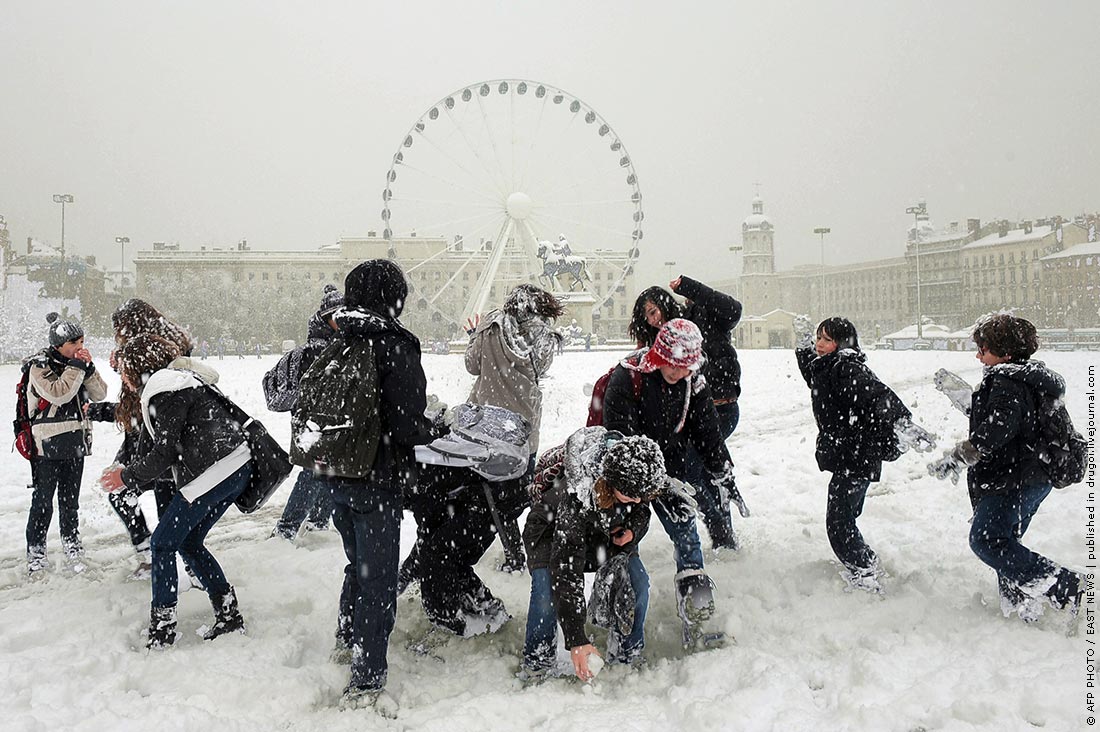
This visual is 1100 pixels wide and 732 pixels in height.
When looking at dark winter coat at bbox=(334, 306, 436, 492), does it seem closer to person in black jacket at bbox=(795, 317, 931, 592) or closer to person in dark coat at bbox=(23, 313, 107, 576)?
person in black jacket at bbox=(795, 317, 931, 592)

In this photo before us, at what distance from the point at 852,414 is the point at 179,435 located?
3.59 m

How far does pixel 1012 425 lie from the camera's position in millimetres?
3756

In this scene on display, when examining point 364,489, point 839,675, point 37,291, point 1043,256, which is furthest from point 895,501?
point 1043,256

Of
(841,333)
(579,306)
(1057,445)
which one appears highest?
(579,306)

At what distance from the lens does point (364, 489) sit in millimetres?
3311

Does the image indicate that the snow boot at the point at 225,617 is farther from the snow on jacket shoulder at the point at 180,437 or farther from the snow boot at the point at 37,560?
the snow boot at the point at 37,560

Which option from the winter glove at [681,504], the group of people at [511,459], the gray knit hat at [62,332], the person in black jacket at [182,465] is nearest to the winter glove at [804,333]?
the group of people at [511,459]

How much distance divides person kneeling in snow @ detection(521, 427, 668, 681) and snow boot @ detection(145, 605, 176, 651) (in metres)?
1.76

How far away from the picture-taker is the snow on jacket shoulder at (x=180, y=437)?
372 centimetres

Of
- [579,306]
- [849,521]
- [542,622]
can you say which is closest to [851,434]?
[849,521]

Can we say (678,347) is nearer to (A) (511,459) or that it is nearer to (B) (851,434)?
(A) (511,459)

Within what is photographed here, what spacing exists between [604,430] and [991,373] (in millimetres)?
2043

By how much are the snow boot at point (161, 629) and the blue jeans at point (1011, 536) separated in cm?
404

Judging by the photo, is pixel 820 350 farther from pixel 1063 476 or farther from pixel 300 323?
pixel 300 323
